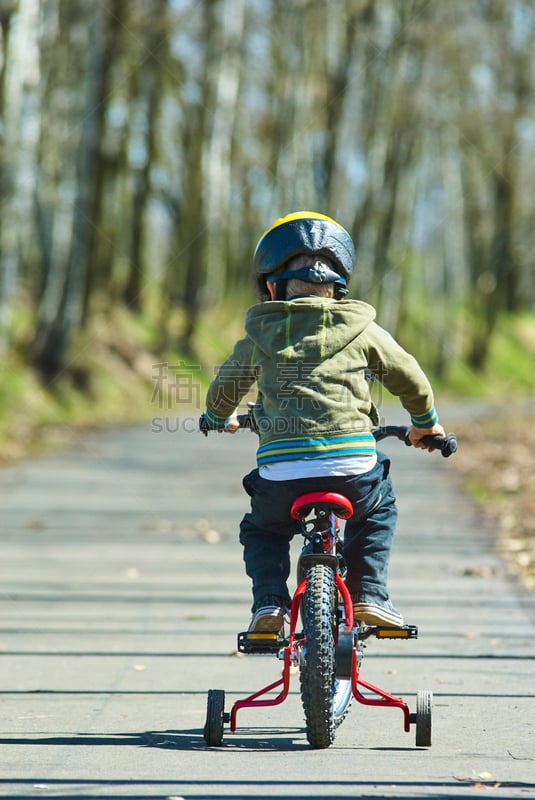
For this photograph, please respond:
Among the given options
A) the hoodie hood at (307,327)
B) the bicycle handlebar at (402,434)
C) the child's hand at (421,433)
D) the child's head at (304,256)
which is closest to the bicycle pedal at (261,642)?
the bicycle handlebar at (402,434)

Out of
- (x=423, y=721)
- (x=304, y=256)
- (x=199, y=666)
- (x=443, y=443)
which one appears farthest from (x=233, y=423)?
(x=199, y=666)

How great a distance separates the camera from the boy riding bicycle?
15.3 ft

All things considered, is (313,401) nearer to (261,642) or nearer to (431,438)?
(431,438)

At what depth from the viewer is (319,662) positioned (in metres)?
4.35

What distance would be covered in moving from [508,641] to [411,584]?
1712mm

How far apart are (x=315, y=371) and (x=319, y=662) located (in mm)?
1056

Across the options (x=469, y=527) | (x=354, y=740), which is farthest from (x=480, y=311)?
(x=354, y=740)

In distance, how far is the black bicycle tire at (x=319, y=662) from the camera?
4.36 meters

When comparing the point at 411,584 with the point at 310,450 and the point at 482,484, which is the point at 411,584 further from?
the point at 482,484

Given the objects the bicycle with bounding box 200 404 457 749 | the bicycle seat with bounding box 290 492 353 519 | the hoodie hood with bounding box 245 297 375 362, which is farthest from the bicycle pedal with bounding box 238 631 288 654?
the hoodie hood with bounding box 245 297 375 362

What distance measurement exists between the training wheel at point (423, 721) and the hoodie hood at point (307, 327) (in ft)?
4.25

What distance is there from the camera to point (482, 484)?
13.9 meters

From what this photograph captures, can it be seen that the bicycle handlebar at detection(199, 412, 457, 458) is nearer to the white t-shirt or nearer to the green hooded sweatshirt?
the green hooded sweatshirt

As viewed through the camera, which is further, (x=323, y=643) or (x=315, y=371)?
(x=315, y=371)
